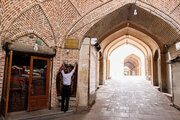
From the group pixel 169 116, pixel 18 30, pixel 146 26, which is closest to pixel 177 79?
pixel 169 116

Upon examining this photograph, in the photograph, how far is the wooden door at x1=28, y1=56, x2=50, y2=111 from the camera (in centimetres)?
548

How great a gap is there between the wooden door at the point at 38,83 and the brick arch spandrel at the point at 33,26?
844mm

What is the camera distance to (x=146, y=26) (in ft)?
25.5

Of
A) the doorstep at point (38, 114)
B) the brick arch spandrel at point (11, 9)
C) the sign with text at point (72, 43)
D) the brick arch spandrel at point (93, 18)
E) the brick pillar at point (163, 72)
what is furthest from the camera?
the brick pillar at point (163, 72)

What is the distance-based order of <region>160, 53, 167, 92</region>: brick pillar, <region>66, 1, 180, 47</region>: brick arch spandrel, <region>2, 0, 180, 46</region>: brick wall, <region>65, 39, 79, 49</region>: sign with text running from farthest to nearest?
<region>160, 53, 167, 92</region>: brick pillar < <region>66, 1, 180, 47</region>: brick arch spandrel < <region>65, 39, 79, 49</region>: sign with text < <region>2, 0, 180, 46</region>: brick wall

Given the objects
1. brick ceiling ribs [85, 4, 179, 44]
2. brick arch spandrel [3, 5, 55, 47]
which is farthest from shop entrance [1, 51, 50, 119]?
brick ceiling ribs [85, 4, 179, 44]

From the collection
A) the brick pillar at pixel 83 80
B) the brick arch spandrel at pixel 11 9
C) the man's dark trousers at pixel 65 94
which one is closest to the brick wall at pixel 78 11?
the brick arch spandrel at pixel 11 9

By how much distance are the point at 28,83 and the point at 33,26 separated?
7.19 feet

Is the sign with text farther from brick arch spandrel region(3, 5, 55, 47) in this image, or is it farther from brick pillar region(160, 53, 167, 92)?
brick pillar region(160, 53, 167, 92)

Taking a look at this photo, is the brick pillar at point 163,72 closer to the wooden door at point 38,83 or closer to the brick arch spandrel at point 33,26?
the brick arch spandrel at point 33,26

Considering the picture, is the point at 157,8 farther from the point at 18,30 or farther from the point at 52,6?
the point at 18,30

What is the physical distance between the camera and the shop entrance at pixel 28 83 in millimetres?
5379

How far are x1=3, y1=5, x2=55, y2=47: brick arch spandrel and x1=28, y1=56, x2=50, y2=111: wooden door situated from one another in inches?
33.2

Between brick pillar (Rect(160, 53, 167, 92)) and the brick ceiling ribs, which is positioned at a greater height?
the brick ceiling ribs
